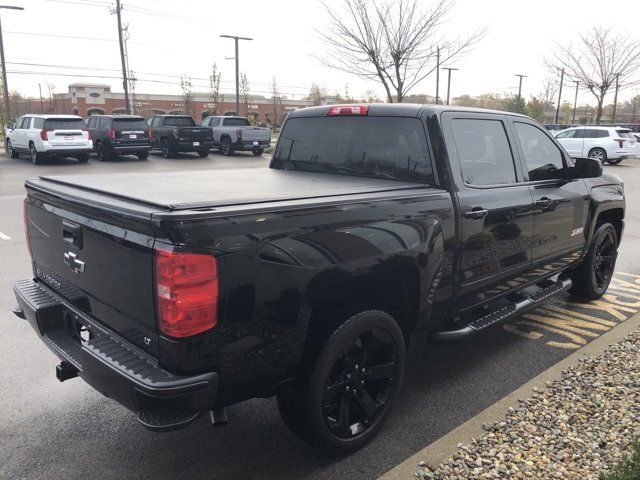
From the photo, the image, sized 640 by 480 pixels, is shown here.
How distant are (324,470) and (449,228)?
5.06 ft

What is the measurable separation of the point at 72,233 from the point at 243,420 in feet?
4.87

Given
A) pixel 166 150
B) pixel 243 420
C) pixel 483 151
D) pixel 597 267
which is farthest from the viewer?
pixel 166 150

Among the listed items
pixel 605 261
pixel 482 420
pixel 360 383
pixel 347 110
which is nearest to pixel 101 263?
pixel 360 383

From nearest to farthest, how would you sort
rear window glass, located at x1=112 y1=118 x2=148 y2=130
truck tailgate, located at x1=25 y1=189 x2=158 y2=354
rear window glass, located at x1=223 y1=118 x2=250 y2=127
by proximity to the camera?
1. truck tailgate, located at x1=25 y1=189 x2=158 y2=354
2. rear window glass, located at x1=112 y1=118 x2=148 y2=130
3. rear window glass, located at x1=223 y1=118 x2=250 y2=127

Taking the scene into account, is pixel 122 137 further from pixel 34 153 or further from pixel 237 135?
pixel 237 135

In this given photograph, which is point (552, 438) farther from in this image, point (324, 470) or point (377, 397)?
point (324, 470)

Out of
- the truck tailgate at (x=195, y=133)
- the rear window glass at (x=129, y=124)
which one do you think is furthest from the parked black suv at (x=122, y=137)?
the truck tailgate at (x=195, y=133)

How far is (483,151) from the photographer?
3.81 meters

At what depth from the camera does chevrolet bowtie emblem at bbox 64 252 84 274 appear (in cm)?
270

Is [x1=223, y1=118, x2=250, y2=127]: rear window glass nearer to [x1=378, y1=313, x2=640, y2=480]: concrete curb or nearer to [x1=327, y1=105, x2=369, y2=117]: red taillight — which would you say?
[x1=327, y1=105, x2=369, y2=117]: red taillight

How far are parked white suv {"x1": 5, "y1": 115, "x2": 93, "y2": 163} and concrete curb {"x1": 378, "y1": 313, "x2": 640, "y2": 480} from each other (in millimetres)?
18988

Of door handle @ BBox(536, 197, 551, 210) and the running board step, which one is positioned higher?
door handle @ BBox(536, 197, 551, 210)

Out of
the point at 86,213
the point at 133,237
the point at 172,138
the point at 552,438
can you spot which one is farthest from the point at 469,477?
the point at 172,138

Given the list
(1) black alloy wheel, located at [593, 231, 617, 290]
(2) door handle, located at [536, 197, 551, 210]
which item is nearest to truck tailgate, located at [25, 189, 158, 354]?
(2) door handle, located at [536, 197, 551, 210]
